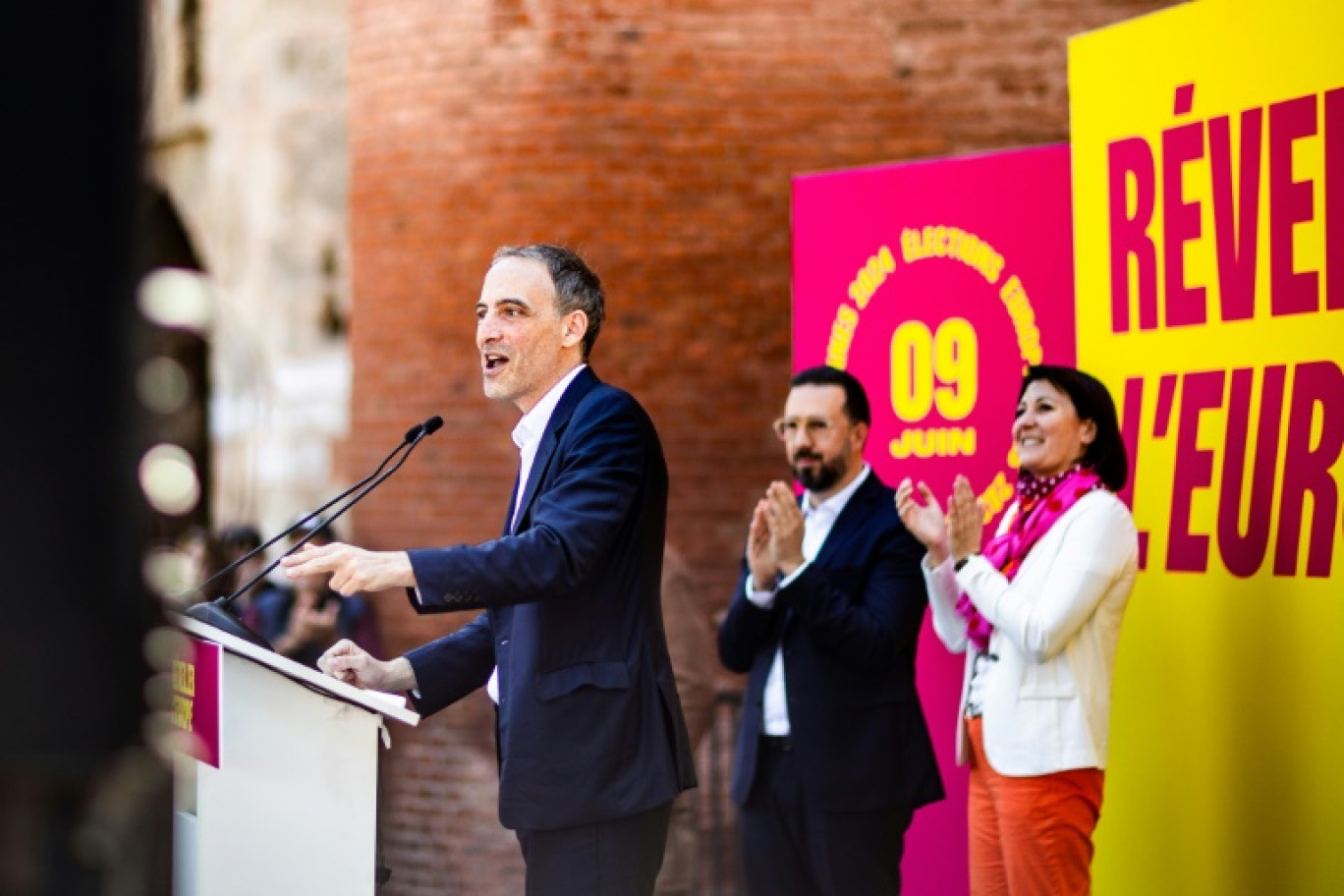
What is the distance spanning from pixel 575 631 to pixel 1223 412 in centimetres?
209

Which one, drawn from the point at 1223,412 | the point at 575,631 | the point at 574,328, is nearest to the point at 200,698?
the point at 575,631

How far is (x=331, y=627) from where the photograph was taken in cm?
777

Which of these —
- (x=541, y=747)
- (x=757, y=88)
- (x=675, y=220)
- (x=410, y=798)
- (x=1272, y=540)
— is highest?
(x=757, y=88)

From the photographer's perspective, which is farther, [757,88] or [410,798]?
[410,798]

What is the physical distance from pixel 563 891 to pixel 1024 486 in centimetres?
182

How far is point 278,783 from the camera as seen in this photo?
3.38 metres

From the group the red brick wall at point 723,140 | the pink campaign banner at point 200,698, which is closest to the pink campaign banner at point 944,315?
the red brick wall at point 723,140

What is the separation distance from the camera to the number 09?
574 cm

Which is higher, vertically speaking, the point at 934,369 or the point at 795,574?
the point at 934,369

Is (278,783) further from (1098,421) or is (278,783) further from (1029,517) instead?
(1098,421)

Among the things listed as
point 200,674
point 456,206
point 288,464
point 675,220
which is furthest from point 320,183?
point 200,674

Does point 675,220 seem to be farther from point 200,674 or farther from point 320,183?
point 200,674

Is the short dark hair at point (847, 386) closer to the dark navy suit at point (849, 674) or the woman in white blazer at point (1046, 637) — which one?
the dark navy suit at point (849, 674)

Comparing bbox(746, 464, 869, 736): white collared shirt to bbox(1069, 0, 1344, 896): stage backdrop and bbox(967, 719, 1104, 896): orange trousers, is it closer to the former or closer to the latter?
bbox(967, 719, 1104, 896): orange trousers
